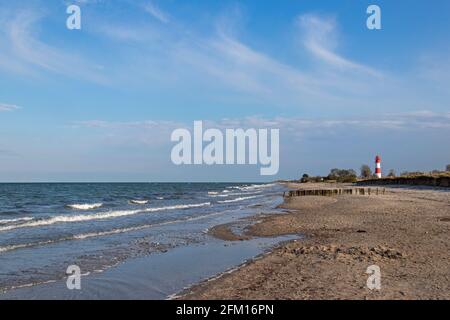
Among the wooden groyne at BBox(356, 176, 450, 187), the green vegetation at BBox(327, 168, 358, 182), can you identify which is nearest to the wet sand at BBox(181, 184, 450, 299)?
the wooden groyne at BBox(356, 176, 450, 187)

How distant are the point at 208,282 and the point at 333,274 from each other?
9.34 feet

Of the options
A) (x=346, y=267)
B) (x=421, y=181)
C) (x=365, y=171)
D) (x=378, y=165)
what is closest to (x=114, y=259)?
(x=346, y=267)

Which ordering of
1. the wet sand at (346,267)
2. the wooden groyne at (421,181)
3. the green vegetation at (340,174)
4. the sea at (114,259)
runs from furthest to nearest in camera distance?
the green vegetation at (340,174) → the wooden groyne at (421,181) → the sea at (114,259) → the wet sand at (346,267)

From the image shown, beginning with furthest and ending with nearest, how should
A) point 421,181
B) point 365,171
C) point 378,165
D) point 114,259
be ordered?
point 365,171
point 378,165
point 421,181
point 114,259

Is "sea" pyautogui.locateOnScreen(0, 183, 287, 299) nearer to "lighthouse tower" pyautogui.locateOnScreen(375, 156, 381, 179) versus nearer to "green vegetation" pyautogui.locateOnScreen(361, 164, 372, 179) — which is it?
"lighthouse tower" pyautogui.locateOnScreen(375, 156, 381, 179)

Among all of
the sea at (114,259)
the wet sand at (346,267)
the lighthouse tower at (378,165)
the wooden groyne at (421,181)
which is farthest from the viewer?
the lighthouse tower at (378,165)

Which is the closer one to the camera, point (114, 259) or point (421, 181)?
point (114, 259)

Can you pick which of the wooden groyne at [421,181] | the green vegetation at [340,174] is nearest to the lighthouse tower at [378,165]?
the wooden groyne at [421,181]

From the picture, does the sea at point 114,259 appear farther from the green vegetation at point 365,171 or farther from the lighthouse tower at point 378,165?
the green vegetation at point 365,171

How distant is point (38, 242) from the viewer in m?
17.4

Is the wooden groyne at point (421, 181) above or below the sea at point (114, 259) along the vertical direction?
above

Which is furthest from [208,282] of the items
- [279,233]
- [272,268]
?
[279,233]

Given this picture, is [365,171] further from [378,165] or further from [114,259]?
[114,259]
